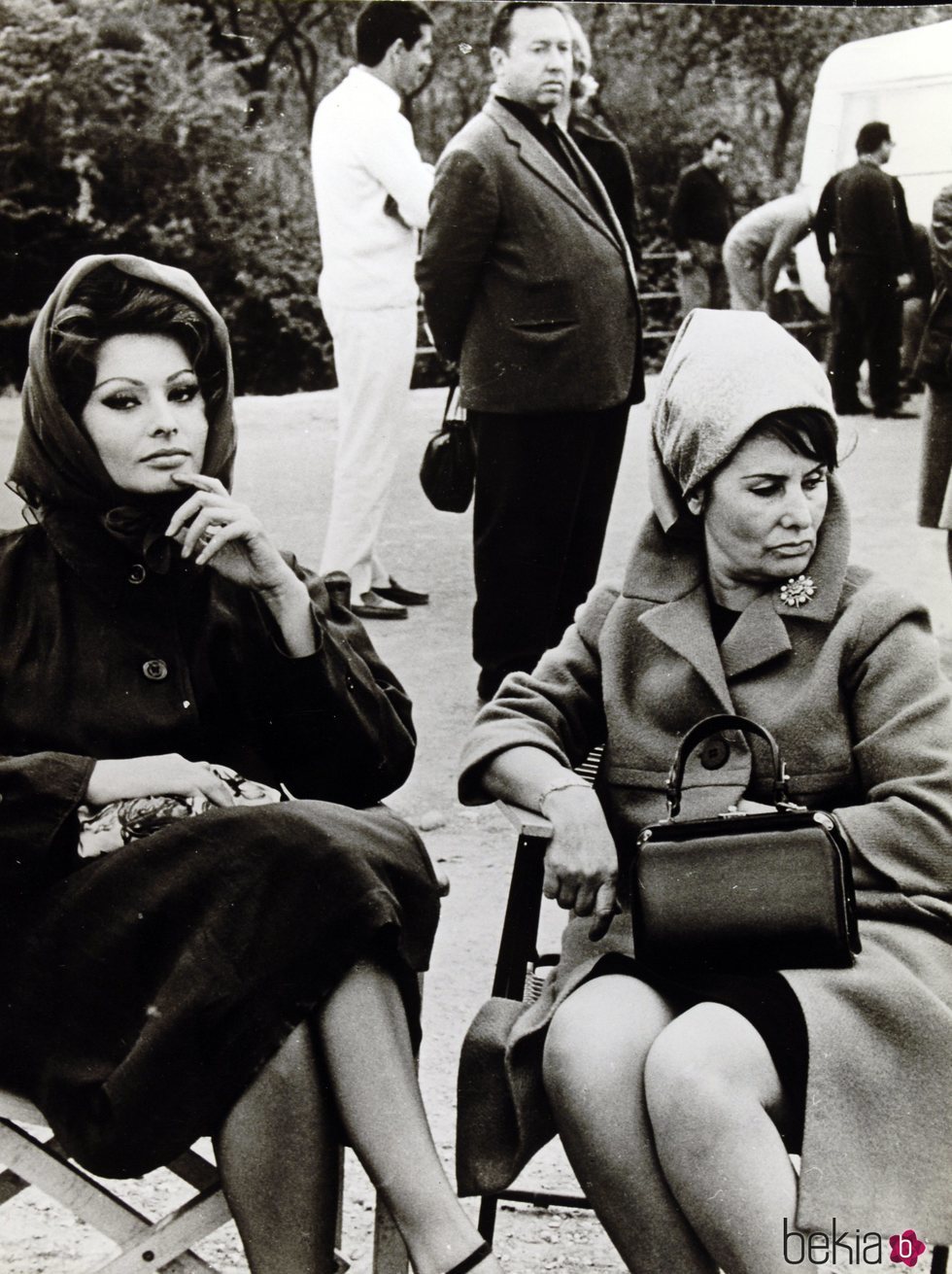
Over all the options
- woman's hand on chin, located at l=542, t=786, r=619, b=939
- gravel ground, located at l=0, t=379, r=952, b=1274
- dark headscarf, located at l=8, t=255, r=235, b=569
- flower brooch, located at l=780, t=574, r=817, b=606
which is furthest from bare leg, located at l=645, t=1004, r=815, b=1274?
dark headscarf, located at l=8, t=255, r=235, b=569

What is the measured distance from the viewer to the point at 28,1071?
2420 millimetres

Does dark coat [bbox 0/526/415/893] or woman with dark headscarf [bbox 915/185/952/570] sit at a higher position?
woman with dark headscarf [bbox 915/185/952/570]

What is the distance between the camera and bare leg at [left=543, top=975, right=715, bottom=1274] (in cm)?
227

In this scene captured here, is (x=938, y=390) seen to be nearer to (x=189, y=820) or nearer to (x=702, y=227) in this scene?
(x=702, y=227)

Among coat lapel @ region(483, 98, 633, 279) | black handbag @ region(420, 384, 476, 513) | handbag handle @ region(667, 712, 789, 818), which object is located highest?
coat lapel @ region(483, 98, 633, 279)

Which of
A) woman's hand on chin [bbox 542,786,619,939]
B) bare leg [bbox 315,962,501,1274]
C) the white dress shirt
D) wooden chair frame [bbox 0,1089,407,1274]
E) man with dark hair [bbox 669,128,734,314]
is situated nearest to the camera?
bare leg [bbox 315,962,501,1274]

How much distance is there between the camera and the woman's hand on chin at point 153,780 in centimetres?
252

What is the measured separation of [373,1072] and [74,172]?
190 centimetres

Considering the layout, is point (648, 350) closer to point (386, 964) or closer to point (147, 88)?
point (147, 88)

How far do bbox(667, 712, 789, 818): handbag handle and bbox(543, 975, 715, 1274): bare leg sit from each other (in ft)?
1.05

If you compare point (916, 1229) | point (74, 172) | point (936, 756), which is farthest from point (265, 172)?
point (916, 1229)

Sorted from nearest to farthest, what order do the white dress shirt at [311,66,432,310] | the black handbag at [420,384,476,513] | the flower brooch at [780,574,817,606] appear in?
the flower brooch at [780,574,817,606] → the white dress shirt at [311,66,432,310] → the black handbag at [420,384,476,513]

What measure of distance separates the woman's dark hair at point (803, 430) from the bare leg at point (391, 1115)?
41.9 inches

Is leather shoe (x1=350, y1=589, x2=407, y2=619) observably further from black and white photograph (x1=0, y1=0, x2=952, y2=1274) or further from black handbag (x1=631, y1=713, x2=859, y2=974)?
black handbag (x1=631, y1=713, x2=859, y2=974)
